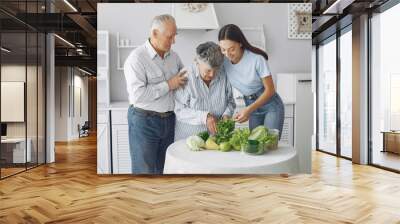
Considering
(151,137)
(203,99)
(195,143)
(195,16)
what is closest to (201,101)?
(203,99)

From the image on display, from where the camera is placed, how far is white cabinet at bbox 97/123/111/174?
5.54m

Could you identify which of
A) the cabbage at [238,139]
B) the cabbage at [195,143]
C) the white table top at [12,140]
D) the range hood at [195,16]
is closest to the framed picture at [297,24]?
the range hood at [195,16]

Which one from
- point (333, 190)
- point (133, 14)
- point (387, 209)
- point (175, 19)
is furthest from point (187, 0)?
point (387, 209)

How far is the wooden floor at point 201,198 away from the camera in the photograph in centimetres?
370

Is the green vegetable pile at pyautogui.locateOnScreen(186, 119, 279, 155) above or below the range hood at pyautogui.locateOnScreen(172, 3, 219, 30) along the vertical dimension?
below

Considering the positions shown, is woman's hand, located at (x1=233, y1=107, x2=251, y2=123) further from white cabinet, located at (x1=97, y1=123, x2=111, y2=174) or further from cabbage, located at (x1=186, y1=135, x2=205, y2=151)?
white cabinet, located at (x1=97, y1=123, x2=111, y2=174)

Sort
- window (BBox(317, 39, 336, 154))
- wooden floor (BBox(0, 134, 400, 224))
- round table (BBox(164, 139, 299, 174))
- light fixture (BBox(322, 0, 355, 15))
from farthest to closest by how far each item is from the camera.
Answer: window (BBox(317, 39, 336, 154)) < light fixture (BBox(322, 0, 355, 15)) < round table (BBox(164, 139, 299, 174)) < wooden floor (BBox(0, 134, 400, 224))

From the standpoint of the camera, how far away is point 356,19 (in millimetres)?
7438

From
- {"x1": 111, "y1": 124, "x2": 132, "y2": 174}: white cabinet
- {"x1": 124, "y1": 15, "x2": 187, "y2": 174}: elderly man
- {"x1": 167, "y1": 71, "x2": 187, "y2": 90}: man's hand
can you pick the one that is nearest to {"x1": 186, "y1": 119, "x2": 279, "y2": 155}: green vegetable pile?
{"x1": 124, "y1": 15, "x2": 187, "y2": 174}: elderly man

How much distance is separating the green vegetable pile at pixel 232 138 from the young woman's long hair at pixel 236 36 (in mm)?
1035

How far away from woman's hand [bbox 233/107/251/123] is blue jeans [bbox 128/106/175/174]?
35.0 inches

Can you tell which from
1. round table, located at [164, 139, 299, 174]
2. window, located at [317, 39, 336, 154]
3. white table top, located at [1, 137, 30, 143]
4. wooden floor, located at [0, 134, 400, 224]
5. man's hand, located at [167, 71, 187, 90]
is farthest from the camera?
window, located at [317, 39, 336, 154]

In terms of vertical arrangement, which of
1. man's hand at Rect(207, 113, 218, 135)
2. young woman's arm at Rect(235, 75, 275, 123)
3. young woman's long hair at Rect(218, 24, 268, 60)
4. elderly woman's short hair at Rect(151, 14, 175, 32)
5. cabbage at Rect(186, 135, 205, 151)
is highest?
elderly woman's short hair at Rect(151, 14, 175, 32)

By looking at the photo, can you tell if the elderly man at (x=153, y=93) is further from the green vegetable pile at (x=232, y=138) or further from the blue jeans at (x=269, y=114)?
the blue jeans at (x=269, y=114)
